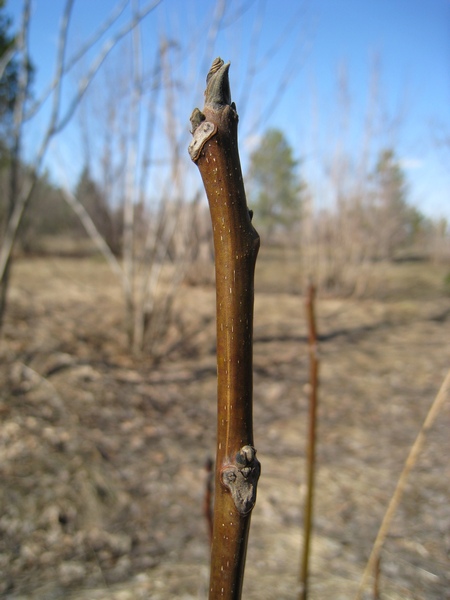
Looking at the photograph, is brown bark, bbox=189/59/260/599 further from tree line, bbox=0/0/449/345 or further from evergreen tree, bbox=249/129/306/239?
evergreen tree, bbox=249/129/306/239

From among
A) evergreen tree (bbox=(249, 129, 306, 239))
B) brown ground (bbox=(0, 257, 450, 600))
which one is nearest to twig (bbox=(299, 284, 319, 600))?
brown ground (bbox=(0, 257, 450, 600))

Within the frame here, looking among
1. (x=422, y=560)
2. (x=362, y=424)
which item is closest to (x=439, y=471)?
(x=362, y=424)

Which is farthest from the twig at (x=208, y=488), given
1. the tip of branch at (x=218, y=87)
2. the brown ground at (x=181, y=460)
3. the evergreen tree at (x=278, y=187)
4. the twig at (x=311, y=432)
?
the evergreen tree at (x=278, y=187)

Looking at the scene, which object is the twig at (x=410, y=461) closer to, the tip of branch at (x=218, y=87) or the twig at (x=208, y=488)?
the twig at (x=208, y=488)

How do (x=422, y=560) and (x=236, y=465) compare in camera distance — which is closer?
(x=236, y=465)

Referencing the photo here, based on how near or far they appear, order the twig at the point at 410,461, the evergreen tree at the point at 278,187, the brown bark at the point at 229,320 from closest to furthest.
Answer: the brown bark at the point at 229,320 < the twig at the point at 410,461 < the evergreen tree at the point at 278,187

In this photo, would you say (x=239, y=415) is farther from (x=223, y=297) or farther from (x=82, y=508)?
(x=82, y=508)
